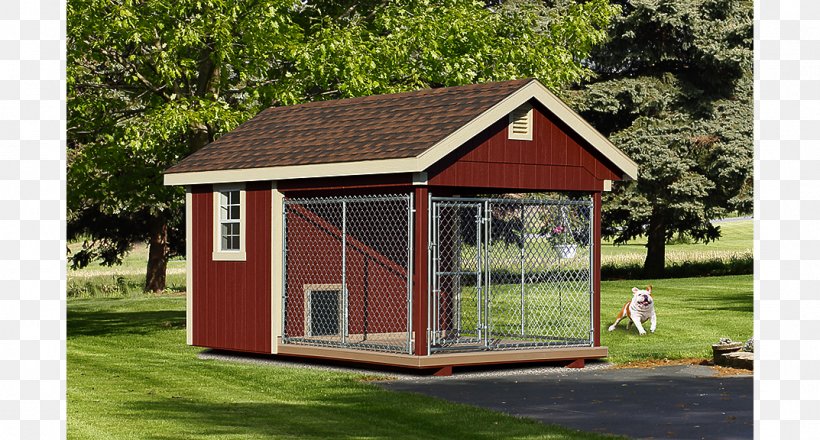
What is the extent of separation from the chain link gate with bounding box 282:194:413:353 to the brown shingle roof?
1.02 m

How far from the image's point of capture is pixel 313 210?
2002 centimetres

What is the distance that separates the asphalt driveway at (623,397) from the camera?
12.5 meters

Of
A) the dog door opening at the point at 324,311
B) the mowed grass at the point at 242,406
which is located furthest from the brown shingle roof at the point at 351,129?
the mowed grass at the point at 242,406

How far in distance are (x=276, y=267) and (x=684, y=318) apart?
1071 centimetres

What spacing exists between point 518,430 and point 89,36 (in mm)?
14485

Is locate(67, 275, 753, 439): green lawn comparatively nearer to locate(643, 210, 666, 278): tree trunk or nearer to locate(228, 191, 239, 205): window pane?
locate(228, 191, 239, 205): window pane

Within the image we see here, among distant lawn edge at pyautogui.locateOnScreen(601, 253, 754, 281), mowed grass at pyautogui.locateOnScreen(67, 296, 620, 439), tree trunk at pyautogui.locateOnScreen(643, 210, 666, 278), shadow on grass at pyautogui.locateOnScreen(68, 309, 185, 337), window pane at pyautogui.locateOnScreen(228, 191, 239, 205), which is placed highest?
window pane at pyautogui.locateOnScreen(228, 191, 239, 205)

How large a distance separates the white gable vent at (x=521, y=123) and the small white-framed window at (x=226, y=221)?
452cm

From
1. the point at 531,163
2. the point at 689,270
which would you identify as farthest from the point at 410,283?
the point at 689,270

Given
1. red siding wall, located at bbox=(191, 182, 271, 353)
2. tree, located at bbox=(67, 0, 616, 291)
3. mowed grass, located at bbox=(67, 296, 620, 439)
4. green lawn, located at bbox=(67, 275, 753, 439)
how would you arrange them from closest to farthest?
1. mowed grass, located at bbox=(67, 296, 620, 439)
2. green lawn, located at bbox=(67, 275, 753, 439)
3. red siding wall, located at bbox=(191, 182, 271, 353)
4. tree, located at bbox=(67, 0, 616, 291)

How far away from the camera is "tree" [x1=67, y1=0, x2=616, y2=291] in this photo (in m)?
23.1

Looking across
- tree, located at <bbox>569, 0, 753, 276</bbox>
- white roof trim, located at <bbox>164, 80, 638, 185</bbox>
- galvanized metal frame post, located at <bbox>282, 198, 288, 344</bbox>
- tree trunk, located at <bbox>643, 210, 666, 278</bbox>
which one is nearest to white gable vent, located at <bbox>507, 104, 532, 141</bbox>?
white roof trim, located at <bbox>164, 80, 638, 185</bbox>

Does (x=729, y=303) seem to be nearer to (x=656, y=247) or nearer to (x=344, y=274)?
(x=656, y=247)

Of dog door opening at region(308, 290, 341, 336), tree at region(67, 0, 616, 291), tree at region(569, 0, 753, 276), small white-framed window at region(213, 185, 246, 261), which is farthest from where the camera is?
tree at region(569, 0, 753, 276)
